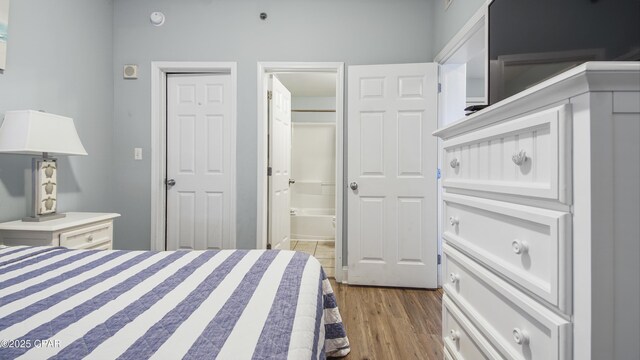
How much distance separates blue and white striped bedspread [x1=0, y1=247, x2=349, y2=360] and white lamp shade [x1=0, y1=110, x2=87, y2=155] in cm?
79

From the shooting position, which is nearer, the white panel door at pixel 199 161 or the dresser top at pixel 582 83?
the dresser top at pixel 582 83

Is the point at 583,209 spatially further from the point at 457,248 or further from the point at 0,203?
the point at 0,203

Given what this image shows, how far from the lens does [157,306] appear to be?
84cm

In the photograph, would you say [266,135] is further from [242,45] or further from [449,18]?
[449,18]

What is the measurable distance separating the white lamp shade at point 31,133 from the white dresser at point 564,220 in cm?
246

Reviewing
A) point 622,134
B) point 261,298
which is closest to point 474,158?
point 622,134

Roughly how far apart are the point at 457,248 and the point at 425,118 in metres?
1.77

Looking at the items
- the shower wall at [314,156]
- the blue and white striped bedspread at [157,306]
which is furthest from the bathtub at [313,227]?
the blue and white striped bedspread at [157,306]

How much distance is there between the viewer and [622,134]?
23.6 inches

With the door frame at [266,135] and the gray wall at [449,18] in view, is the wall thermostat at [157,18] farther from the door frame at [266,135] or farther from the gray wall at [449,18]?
the gray wall at [449,18]

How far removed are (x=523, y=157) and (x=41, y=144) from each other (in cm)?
255

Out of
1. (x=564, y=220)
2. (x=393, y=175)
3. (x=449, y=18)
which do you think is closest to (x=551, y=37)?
(x=564, y=220)

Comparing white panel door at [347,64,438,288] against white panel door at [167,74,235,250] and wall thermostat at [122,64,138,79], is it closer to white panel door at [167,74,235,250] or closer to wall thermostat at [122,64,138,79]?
white panel door at [167,74,235,250]

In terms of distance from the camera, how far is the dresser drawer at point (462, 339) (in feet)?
3.22
